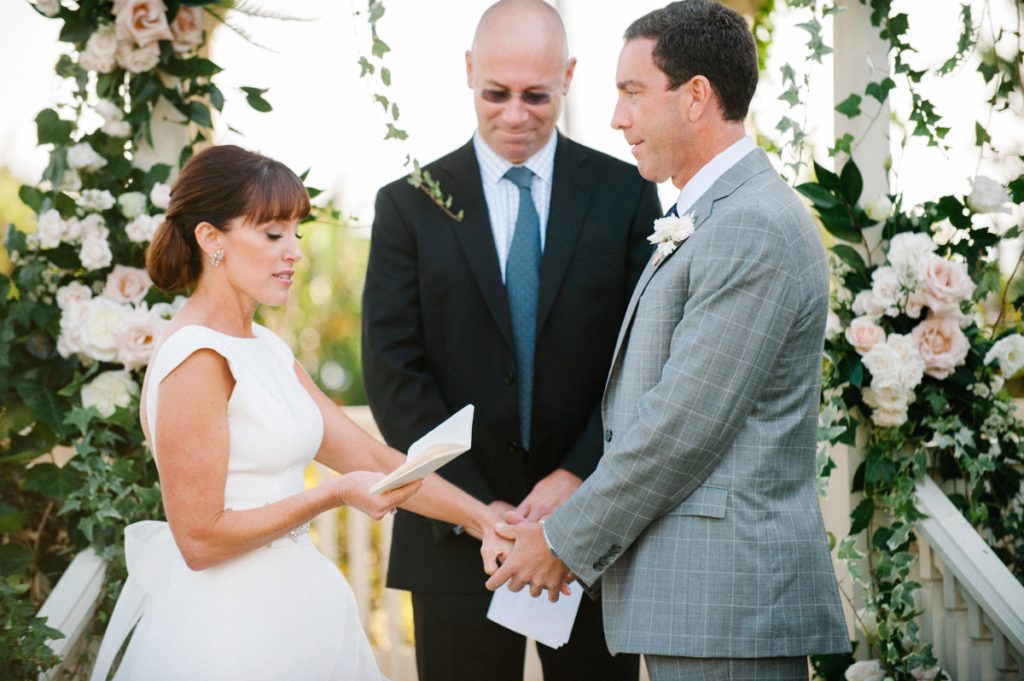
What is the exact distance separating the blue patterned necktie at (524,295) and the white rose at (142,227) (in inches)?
39.5

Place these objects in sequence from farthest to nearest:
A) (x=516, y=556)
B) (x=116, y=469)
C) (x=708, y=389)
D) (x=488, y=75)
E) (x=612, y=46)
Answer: (x=612, y=46) < (x=116, y=469) < (x=488, y=75) < (x=516, y=556) < (x=708, y=389)

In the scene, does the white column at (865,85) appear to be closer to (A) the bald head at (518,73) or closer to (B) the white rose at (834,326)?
(B) the white rose at (834,326)

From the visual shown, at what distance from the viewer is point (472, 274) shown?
2.78m

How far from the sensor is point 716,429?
6.72ft

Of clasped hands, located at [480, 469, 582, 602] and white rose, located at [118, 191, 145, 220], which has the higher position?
white rose, located at [118, 191, 145, 220]

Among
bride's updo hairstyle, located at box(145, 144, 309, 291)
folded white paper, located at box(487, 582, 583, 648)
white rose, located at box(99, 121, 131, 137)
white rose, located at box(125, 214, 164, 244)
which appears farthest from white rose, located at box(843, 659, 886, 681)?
white rose, located at box(99, 121, 131, 137)

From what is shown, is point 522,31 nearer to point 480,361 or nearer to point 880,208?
point 480,361

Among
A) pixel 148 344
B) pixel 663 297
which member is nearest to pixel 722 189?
pixel 663 297

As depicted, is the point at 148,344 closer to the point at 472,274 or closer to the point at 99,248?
the point at 99,248

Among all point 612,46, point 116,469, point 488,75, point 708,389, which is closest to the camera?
point 708,389

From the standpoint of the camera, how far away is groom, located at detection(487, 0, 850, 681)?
2.04 metres

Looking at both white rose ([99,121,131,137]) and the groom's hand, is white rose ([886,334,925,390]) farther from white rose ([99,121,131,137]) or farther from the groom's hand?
white rose ([99,121,131,137])

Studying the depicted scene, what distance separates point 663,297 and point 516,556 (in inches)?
24.8

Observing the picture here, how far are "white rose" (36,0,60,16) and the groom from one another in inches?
67.6
